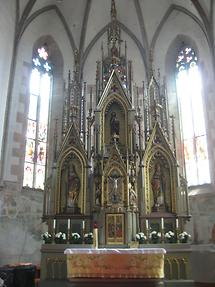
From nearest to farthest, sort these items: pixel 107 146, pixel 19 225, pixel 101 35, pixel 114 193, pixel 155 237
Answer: pixel 155 237, pixel 114 193, pixel 107 146, pixel 19 225, pixel 101 35

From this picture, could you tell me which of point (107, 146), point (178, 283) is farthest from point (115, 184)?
point (178, 283)

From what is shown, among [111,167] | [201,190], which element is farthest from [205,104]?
[111,167]

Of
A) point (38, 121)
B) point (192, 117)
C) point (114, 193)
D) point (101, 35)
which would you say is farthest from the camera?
point (101, 35)

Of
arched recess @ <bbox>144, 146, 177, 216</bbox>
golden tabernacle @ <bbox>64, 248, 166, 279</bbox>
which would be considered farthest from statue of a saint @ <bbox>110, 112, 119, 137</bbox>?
golden tabernacle @ <bbox>64, 248, 166, 279</bbox>

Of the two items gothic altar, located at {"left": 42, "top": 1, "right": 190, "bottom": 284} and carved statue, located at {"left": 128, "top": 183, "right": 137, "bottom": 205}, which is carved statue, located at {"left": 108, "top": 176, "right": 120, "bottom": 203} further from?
carved statue, located at {"left": 128, "top": 183, "right": 137, "bottom": 205}

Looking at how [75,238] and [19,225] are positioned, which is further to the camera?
[19,225]

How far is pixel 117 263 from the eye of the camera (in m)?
9.57

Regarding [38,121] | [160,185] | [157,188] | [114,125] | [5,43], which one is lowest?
[157,188]

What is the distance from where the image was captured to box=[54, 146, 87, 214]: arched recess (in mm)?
12047

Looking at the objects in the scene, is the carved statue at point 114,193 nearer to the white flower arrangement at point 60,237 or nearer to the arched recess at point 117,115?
the arched recess at point 117,115

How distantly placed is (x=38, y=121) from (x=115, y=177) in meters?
5.43

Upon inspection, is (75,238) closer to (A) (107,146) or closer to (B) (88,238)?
(B) (88,238)

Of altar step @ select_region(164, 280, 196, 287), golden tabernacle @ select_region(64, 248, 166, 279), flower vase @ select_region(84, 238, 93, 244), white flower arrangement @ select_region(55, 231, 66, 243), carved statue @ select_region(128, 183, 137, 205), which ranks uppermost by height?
carved statue @ select_region(128, 183, 137, 205)

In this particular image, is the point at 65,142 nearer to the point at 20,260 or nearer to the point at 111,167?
the point at 111,167
